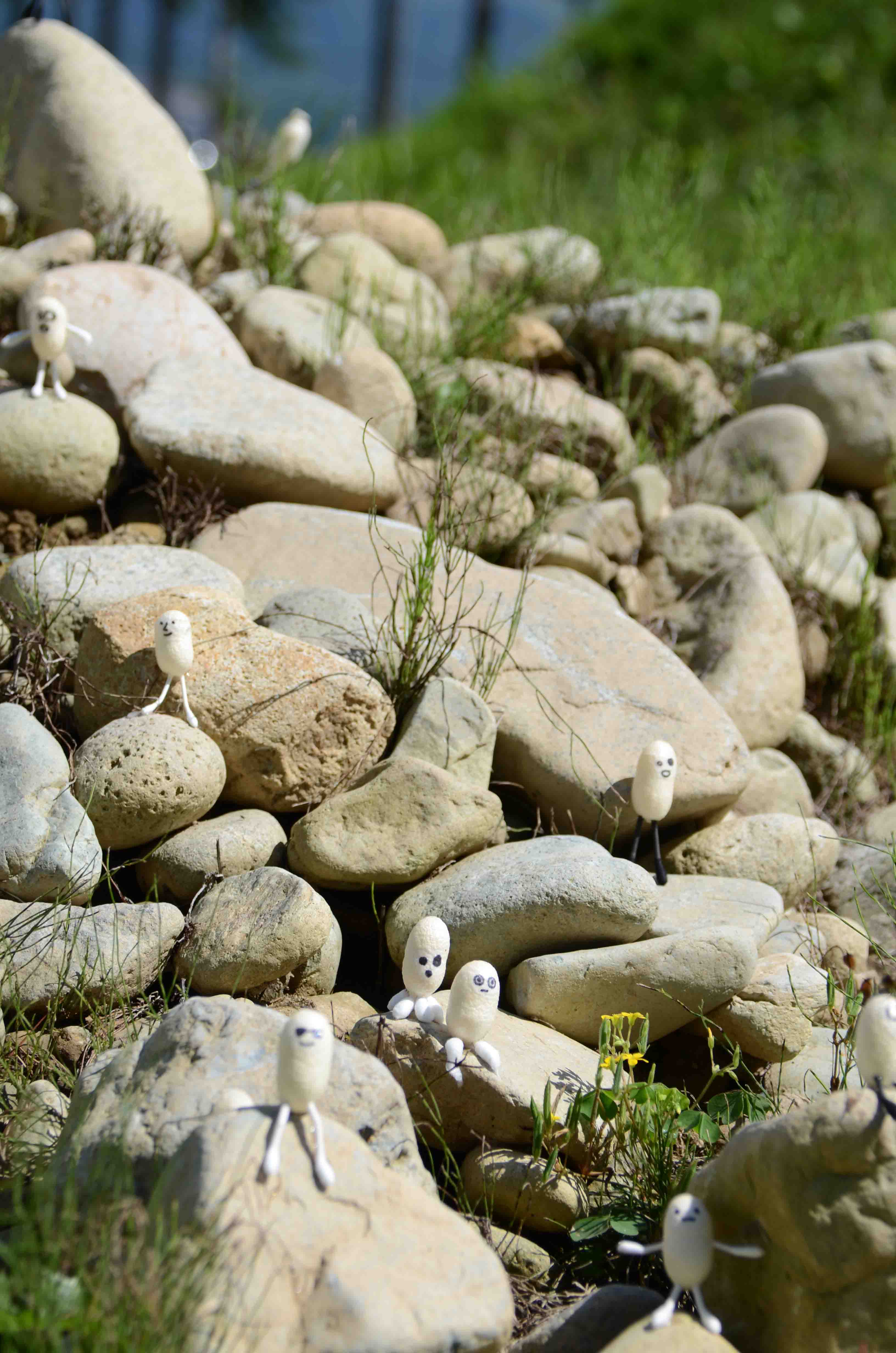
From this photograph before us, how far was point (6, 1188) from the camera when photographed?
2234 mm

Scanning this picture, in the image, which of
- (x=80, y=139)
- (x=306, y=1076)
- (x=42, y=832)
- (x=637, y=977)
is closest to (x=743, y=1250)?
(x=306, y=1076)

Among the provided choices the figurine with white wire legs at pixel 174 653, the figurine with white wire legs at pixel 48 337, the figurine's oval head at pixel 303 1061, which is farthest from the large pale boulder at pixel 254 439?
the figurine's oval head at pixel 303 1061

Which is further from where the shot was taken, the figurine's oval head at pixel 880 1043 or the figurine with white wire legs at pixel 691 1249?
the figurine's oval head at pixel 880 1043

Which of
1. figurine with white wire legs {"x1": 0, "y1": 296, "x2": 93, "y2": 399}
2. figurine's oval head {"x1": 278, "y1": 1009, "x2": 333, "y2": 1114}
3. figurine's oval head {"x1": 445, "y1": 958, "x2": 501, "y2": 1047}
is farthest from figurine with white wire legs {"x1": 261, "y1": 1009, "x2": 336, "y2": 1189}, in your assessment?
figurine with white wire legs {"x1": 0, "y1": 296, "x2": 93, "y2": 399}

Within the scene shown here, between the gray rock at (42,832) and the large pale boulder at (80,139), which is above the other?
the large pale boulder at (80,139)

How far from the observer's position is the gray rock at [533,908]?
9.57ft

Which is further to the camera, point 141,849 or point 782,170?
point 782,170

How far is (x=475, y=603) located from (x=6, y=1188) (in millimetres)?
2061

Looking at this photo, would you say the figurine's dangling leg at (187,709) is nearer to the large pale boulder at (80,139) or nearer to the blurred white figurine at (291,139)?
the large pale boulder at (80,139)

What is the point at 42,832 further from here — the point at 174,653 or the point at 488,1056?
the point at 488,1056

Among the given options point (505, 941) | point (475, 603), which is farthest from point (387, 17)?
point (505, 941)

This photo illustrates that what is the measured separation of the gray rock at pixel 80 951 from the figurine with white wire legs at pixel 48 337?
191cm

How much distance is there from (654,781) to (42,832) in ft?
5.09

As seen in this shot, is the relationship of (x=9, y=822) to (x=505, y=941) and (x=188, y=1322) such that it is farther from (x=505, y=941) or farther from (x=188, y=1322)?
(x=188, y=1322)
